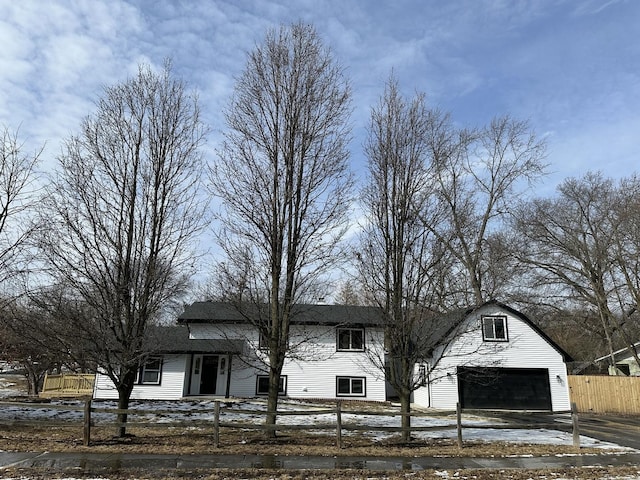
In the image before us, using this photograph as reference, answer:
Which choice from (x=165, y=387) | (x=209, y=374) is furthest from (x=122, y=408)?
(x=209, y=374)

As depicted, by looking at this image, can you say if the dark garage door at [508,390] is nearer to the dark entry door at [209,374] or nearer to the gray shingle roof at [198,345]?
the gray shingle roof at [198,345]

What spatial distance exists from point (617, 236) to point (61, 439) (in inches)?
1288

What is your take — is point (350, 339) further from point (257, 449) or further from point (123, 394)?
point (123, 394)

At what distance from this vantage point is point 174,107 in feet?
44.1

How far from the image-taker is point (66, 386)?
27250 mm

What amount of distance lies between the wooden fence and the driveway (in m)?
22.1

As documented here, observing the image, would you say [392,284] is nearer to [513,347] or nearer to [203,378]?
[513,347]

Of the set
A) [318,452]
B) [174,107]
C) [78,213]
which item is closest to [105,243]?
Result: [78,213]

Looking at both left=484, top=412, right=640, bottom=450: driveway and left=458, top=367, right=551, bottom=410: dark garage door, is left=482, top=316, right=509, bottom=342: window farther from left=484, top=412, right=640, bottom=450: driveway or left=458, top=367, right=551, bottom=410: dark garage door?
left=484, top=412, right=640, bottom=450: driveway

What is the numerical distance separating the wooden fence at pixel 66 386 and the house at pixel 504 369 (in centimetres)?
1956

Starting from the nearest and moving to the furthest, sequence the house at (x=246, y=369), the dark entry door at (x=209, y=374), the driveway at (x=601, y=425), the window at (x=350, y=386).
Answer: the driveway at (x=601, y=425) < the house at (x=246, y=369) < the window at (x=350, y=386) < the dark entry door at (x=209, y=374)

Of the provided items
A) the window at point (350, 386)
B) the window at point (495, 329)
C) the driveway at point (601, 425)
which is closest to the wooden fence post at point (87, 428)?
the driveway at point (601, 425)

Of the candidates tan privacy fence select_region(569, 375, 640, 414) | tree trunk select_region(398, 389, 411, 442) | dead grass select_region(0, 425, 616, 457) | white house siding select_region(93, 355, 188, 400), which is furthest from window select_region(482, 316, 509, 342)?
white house siding select_region(93, 355, 188, 400)

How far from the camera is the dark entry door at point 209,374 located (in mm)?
25969
